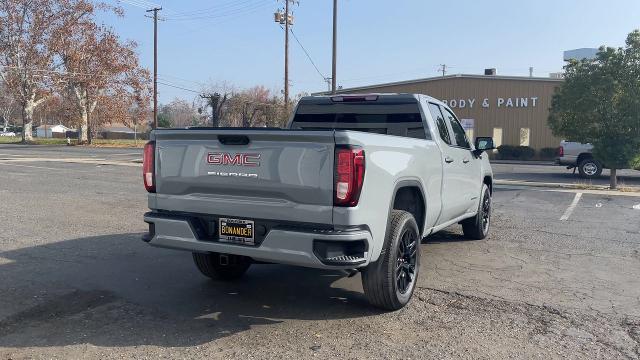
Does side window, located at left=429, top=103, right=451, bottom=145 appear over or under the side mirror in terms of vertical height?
over

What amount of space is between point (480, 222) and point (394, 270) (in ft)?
12.4

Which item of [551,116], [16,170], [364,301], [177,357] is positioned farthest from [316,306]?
[16,170]

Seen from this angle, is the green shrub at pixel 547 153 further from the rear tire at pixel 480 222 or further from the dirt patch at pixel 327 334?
the dirt patch at pixel 327 334

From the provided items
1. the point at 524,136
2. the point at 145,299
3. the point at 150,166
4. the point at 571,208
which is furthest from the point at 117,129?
the point at 150,166

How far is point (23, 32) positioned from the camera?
50.5 m

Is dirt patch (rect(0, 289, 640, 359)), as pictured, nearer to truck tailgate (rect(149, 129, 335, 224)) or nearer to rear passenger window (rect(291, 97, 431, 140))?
truck tailgate (rect(149, 129, 335, 224))

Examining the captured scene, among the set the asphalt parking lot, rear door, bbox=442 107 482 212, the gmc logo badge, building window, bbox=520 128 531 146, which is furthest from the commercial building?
the gmc logo badge

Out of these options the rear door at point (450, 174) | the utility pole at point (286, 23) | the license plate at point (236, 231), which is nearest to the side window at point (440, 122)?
the rear door at point (450, 174)

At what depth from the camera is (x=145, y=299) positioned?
17.0 feet

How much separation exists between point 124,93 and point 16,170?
32661mm

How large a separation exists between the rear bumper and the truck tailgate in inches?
5.3

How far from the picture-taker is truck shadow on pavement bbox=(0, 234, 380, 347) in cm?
436

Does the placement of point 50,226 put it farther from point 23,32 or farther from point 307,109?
point 23,32

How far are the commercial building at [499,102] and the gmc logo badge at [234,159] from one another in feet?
112
